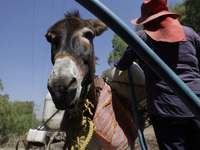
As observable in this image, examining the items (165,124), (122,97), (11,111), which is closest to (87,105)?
(122,97)

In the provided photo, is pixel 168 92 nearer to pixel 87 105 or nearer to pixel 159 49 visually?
pixel 159 49

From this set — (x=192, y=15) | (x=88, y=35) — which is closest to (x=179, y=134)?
(x=88, y=35)

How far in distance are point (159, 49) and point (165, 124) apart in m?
0.64

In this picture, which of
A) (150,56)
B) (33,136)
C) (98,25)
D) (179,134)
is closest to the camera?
(150,56)

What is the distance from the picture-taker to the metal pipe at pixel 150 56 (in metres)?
0.46

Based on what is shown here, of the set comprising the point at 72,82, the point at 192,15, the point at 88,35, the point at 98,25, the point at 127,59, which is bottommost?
the point at 72,82

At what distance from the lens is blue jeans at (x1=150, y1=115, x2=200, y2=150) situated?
1074 mm

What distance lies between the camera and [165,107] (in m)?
1.11

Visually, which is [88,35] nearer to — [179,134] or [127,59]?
[127,59]

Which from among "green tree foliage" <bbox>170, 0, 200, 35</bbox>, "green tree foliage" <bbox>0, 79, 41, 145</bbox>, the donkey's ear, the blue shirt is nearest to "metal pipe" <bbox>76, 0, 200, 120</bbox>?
the blue shirt

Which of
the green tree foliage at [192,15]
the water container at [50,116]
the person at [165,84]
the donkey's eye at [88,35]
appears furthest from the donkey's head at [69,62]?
the green tree foliage at [192,15]

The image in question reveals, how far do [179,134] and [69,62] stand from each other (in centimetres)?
107

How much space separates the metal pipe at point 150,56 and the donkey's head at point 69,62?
2.33 ft

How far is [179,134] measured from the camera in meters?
1.09
